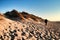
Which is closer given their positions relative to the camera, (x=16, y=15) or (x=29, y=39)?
(x=29, y=39)

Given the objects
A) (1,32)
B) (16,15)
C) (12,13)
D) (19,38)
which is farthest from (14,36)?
(12,13)

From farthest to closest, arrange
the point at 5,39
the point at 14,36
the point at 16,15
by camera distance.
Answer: the point at 16,15 → the point at 14,36 → the point at 5,39

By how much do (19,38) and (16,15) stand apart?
13.2m

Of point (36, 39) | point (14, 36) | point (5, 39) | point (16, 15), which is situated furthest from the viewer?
point (16, 15)

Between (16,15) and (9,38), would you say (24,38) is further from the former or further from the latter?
(16,15)

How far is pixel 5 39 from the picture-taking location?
237 inches

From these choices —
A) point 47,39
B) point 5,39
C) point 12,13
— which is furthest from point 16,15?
point 5,39

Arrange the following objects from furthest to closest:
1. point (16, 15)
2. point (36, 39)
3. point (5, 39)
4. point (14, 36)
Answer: point (16, 15) < point (36, 39) < point (14, 36) < point (5, 39)

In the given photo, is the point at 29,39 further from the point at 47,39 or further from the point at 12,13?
the point at 12,13

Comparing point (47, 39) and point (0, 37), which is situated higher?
point (0, 37)

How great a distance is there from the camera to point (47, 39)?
7.71 metres

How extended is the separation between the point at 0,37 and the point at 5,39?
285 millimetres

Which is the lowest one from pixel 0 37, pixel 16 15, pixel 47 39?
pixel 47 39

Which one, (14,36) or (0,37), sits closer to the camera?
(0,37)
